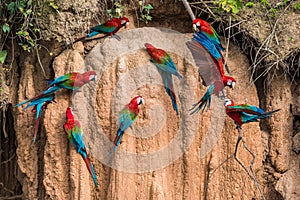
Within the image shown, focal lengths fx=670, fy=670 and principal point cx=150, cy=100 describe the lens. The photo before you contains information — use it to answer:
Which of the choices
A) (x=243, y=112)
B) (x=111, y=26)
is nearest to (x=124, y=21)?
(x=111, y=26)

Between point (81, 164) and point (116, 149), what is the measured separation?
33 centimetres

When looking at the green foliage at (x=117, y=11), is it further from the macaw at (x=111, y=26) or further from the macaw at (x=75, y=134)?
the macaw at (x=75, y=134)

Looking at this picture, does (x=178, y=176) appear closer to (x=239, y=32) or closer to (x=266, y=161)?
(x=266, y=161)

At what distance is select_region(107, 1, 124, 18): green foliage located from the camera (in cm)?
593

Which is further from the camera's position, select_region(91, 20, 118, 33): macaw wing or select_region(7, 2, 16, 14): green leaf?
select_region(7, 2, 16, 14): green leaf

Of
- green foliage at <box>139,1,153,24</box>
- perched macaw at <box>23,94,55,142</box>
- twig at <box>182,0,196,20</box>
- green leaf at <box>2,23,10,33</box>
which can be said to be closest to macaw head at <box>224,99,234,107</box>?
twig at <box>182,0,196,20</box>

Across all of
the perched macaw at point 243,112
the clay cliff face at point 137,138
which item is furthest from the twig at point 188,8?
the perched macaw at point 243,112

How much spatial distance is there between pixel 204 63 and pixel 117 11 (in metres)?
0.92

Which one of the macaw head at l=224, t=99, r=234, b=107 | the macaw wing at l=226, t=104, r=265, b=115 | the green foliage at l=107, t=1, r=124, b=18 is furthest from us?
the green foliage at l=107, t=1, r=124, b=18

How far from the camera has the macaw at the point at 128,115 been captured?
18.5 ft

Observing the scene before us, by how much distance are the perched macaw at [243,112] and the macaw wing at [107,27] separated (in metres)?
1.15

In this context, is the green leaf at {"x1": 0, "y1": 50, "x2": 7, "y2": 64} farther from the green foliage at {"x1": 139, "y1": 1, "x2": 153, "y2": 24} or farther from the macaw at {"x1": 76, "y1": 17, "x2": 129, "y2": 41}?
the green foliage at {"x1": 139, "y1": 1, "x2": 153, "y2": 24}

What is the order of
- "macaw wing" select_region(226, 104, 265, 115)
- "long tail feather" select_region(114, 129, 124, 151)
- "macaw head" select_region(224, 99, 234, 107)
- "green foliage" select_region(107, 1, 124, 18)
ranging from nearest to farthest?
"macaw wing" select_region(226, 104, 265, 115), "macaw head" select_region(224, 99, 234, 107), "long tail feather" select_region(114, 129, 124, 151), "green foliage" select_region(107, 1, 124, 18)

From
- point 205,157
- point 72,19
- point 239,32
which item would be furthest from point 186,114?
point 72,19
